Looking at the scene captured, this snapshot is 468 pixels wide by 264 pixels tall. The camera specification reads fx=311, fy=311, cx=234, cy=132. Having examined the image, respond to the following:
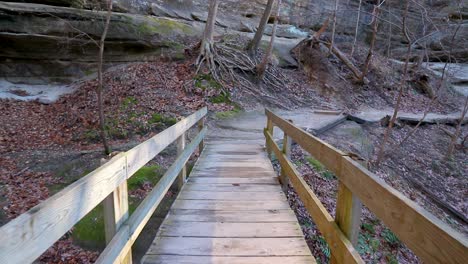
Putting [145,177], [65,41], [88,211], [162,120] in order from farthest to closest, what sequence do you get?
[65,41] < [162,120] < [145,177] < [88,211]

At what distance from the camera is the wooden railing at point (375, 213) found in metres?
1.18

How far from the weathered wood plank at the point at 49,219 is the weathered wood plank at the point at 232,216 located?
1898mm

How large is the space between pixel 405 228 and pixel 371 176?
39cm

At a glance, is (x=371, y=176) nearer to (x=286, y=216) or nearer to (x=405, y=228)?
(x=405, y=228)

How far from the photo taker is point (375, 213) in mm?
1747

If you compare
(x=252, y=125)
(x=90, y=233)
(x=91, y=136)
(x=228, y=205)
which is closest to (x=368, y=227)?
(x=228, y=205)

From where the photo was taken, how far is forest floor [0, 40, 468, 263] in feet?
20.5

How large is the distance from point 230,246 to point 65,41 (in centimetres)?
1442

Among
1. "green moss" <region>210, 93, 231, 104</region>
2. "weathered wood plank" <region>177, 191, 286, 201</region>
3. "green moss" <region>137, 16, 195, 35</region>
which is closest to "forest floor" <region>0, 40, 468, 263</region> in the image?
"green moss" <region>210, 93, 231, 104</region>

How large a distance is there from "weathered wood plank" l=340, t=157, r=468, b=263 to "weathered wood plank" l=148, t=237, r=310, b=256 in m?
1.22

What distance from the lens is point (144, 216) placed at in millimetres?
2449

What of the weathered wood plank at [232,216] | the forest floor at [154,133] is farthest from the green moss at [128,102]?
the weathered wood plank at [232,216]

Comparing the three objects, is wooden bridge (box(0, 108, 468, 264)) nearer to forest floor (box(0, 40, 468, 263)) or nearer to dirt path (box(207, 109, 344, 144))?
forest floor (box(0, 40, 468, 263))

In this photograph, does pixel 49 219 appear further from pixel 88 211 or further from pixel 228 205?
pixel 228 205
